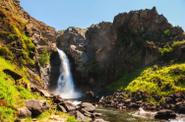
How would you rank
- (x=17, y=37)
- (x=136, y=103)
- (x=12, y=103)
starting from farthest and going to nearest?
(x=136, y=103) < (x=17, y=37) < (x=12, y=103)

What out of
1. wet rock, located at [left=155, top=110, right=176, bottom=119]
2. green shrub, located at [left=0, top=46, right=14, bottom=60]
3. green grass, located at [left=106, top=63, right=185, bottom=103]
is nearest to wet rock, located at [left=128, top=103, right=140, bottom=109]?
green grass, located at [left=106, top=63, right=185, bottom=103]

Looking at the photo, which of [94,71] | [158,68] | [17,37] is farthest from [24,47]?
[94,71]

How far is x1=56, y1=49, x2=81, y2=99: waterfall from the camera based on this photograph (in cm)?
16212

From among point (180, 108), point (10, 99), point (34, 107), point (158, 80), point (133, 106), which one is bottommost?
point (34, 107)

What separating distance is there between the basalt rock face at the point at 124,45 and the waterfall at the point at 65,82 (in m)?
4.53

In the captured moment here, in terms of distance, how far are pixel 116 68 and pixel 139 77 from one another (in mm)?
32280

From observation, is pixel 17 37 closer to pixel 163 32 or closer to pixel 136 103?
pixel 136 103

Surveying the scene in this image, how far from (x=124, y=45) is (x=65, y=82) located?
1304 inches

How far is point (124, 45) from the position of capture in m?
165

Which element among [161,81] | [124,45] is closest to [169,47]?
[124,45]

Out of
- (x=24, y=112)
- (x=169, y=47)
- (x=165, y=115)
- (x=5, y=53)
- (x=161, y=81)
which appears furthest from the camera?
(x=169, y=47)

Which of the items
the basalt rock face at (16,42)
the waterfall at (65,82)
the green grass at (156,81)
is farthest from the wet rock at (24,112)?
the waterfall at (65,82)

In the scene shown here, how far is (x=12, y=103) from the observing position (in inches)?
1460

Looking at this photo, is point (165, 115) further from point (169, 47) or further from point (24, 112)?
point (169, 47)
